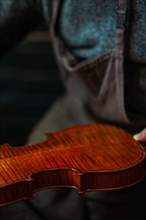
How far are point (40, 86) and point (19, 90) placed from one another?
78 mm

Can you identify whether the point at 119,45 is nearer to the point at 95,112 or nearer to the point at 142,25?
the point at 142,25

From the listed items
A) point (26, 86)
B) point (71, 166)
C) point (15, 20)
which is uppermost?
point (15, 20)

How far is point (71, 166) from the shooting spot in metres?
0.76

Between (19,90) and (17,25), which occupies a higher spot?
(17,25)

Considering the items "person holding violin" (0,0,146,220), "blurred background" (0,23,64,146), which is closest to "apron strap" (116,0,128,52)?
"person holding violin" (0,0,146,220)

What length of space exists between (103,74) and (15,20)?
288 mm

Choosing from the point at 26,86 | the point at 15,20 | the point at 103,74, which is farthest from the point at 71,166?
the point at 26,86

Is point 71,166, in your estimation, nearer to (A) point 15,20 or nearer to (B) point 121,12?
(B) point 121,12

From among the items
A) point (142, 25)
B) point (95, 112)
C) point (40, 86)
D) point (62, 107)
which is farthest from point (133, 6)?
point (40, 86)

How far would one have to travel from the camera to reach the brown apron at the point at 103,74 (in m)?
0.93

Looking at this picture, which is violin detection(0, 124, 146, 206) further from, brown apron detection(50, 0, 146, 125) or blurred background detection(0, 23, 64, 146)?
blurred background detection(0, 23, 64, 146)

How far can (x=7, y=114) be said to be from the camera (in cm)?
155

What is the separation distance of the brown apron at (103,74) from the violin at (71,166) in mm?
163

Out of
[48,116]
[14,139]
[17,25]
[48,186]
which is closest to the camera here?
[48,186]
